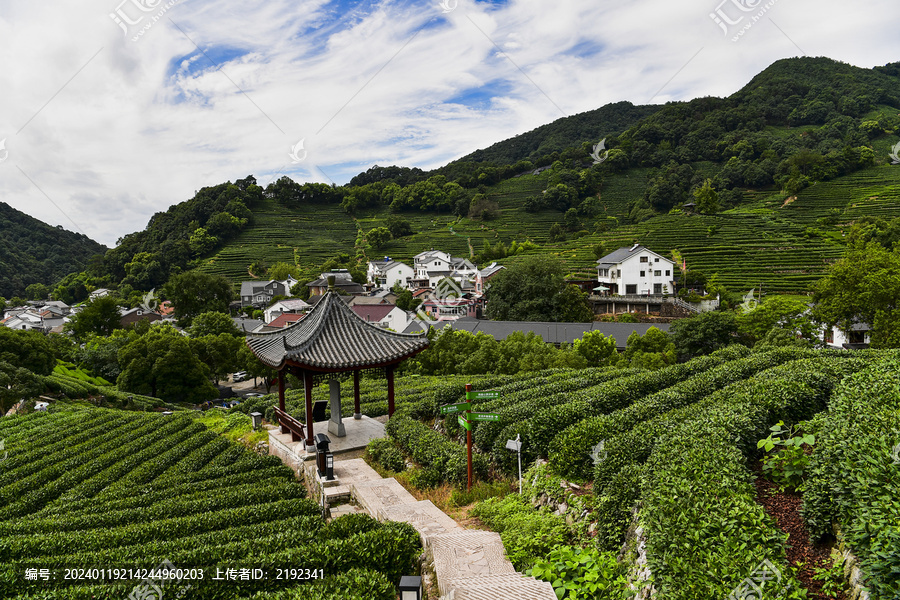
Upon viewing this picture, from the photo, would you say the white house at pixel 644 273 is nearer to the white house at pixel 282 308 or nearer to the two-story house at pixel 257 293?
the white house at pixel 282 308

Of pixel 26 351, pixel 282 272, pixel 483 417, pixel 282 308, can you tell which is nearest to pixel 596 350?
pixel 483 417

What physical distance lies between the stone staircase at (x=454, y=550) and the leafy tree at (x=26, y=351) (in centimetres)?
3030

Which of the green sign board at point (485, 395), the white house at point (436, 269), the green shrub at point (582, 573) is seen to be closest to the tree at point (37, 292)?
the white house at point (436, 269)

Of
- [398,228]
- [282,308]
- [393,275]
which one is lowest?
[282,308]

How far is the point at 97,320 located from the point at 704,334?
6097cm

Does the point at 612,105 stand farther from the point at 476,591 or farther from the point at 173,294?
the point at 476,591

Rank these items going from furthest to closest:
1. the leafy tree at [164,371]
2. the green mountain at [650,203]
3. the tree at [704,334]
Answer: the green mountain at [650,203], the leafy tree at [164,371], the tree at [704,334]

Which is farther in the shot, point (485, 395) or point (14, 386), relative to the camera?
point (14, 386)

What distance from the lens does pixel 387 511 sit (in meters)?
8.38

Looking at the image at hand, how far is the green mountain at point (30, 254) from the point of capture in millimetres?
94375

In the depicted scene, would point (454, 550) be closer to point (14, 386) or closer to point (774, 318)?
point (14, 386)

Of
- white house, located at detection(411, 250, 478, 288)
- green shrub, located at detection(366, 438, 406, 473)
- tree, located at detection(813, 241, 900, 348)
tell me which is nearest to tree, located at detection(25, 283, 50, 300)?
white house, located at detection(411, 250, 478, 288)

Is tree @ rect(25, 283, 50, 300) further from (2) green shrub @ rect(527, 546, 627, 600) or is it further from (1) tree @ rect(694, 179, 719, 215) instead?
(2) green shrub @ rect(527, 546, 627, 600)

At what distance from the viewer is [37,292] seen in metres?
90.4
